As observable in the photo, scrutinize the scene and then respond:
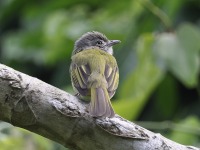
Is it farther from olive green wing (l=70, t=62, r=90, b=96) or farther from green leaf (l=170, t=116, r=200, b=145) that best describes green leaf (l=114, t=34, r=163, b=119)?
olive green wing (l=70, t=62, r=90, b=96)

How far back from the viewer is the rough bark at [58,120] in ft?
9.77

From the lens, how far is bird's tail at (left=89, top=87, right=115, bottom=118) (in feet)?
10.1

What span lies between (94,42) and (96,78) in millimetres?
1099

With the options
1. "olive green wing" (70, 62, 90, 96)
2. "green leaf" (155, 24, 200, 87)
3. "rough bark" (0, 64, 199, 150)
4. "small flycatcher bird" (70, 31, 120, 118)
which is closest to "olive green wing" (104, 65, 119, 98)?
"small flycatcher bird" (70, 31, 120, 118)

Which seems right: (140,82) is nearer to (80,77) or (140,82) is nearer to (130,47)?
(130,47)

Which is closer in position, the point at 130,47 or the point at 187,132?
the point at 187,132

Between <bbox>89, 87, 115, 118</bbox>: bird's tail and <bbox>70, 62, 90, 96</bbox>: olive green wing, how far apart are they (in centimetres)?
5

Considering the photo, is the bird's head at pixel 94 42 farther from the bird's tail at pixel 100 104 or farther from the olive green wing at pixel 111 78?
the bird's tail at pixel 100 104

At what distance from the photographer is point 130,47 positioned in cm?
580

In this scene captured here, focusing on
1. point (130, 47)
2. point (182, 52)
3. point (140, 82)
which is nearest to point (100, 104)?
point (182, 52)

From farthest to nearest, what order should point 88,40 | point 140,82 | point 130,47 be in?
point 130,47 → point 140,82 → point 88,40

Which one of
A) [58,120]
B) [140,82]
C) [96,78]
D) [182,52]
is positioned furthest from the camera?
[140,82]

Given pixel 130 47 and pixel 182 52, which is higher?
pixel 182 52

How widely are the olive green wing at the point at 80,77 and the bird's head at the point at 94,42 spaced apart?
0.73 meters
